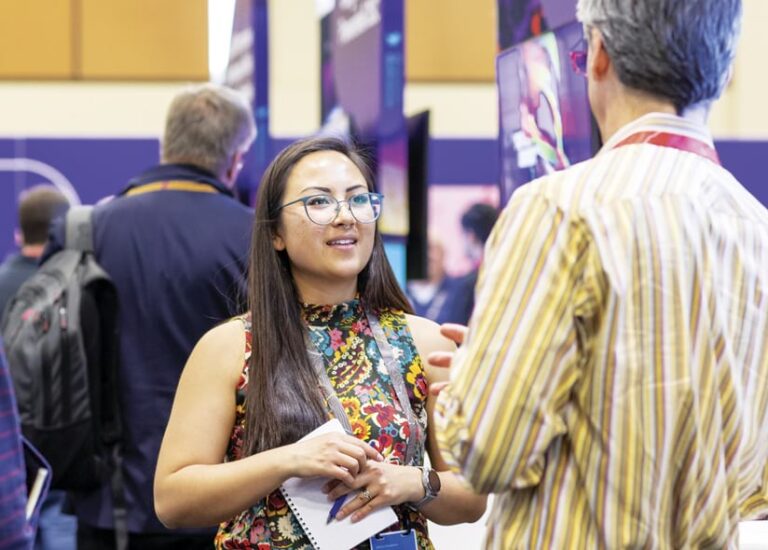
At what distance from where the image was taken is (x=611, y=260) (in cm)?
128

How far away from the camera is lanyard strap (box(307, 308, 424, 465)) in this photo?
189cm

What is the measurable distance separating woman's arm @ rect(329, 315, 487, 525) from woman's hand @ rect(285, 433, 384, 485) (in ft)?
0.12

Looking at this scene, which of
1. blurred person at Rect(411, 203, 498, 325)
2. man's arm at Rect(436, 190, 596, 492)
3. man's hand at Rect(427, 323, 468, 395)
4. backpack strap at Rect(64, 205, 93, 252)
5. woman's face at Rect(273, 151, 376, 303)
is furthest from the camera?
blurred person at Rect(411, 203, 498, 325)

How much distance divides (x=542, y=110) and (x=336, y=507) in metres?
0.97

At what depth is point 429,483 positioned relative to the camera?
1.87m

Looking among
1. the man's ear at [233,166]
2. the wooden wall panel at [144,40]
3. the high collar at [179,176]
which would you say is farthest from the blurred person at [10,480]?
the wooden wall panel at [144,40]

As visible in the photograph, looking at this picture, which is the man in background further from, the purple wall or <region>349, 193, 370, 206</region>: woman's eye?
the purple wall

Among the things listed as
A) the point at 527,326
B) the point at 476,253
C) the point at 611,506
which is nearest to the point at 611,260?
the point at 527,326

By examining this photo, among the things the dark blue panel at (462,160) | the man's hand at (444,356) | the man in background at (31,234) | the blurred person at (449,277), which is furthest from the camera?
the dark blue panel at (462,160)

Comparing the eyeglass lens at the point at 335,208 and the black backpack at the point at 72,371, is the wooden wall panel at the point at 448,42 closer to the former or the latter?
the black backpack at the point at 72,371

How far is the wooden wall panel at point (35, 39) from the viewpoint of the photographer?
30.7 feet

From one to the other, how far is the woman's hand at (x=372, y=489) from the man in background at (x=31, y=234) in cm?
273

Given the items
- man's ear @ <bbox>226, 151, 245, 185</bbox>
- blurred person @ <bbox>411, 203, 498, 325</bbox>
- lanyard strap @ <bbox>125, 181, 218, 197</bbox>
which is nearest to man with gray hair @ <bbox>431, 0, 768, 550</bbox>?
lanyard strap @ <bbox>125, 181, 218, 197</bbox>

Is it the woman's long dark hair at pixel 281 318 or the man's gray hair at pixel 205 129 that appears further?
the man's gray hair at pixel 205 129
